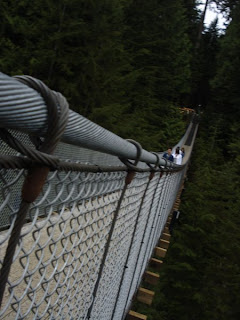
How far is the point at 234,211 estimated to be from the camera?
17453 mm

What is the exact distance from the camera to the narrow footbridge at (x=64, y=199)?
0.77 m

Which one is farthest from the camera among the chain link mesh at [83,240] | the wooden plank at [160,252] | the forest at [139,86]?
the forest at [139,86]

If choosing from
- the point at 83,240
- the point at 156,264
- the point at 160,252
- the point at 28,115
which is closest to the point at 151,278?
the point at 156,264

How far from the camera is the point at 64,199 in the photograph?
59.4 inches

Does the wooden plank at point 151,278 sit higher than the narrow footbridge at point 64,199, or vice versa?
the narrow footbridge at point 64,199

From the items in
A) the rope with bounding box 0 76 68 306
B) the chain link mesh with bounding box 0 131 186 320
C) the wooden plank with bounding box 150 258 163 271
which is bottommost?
the wooden plank with bounding box 150 258 163 271

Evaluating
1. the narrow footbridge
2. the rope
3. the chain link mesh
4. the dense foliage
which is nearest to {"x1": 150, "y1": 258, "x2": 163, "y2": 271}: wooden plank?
the narrow footbridge

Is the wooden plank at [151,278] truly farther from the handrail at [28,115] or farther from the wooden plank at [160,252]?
the handrail at [28,115]

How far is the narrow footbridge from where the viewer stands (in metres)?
0.77

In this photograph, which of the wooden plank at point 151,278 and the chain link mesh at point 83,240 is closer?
the chain link mesh at point 83,240

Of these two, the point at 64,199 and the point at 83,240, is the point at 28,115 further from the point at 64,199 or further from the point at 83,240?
the point at 83,240

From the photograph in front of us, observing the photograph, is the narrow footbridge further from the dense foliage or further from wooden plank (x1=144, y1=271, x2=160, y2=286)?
the dense foliage

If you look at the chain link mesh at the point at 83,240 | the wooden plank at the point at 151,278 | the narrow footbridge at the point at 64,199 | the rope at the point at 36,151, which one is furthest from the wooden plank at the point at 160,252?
the rope at the point at 36,151

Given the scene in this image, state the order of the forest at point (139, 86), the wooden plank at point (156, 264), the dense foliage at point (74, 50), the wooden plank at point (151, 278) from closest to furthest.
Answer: the wooden plank at point (151, 278) < the wooden plank at point (156, 264) < the dense foliage at point (74, 50) < the forest at point (139, 86)
